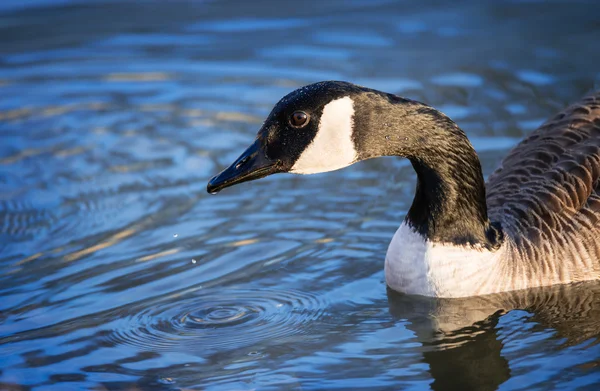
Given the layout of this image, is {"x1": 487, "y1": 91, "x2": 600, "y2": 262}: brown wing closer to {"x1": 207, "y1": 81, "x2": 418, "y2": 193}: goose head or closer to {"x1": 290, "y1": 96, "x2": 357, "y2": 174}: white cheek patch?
{"x1": 207, "y1": 81, "x2": 418, "y2": 193}: goose head

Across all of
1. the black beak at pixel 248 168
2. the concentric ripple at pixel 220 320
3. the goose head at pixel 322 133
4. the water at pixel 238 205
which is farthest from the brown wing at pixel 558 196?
the black beak at pixel 248 168

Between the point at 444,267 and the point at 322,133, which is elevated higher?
the point at 322,133

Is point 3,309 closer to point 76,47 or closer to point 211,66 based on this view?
point 211,66

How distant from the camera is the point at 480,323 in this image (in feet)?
23.3

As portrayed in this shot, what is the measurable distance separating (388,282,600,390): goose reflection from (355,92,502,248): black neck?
485 mm

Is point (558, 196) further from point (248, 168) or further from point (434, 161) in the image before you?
point (248, 168)

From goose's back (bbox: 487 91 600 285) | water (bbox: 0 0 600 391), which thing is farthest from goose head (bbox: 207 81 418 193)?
goose's back (bbox: 487 91 600 285)

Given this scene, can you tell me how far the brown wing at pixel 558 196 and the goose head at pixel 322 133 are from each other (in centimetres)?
129

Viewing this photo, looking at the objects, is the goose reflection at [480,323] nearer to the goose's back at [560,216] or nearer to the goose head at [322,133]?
the goose's back at [560,216]

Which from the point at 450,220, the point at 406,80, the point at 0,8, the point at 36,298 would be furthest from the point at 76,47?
the point at 450,220

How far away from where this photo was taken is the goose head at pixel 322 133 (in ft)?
22.4

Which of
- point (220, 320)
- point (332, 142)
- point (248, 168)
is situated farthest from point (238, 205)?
point (332, 142)

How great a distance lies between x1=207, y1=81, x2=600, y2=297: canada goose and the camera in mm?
6883

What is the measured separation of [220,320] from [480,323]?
1.88 m
